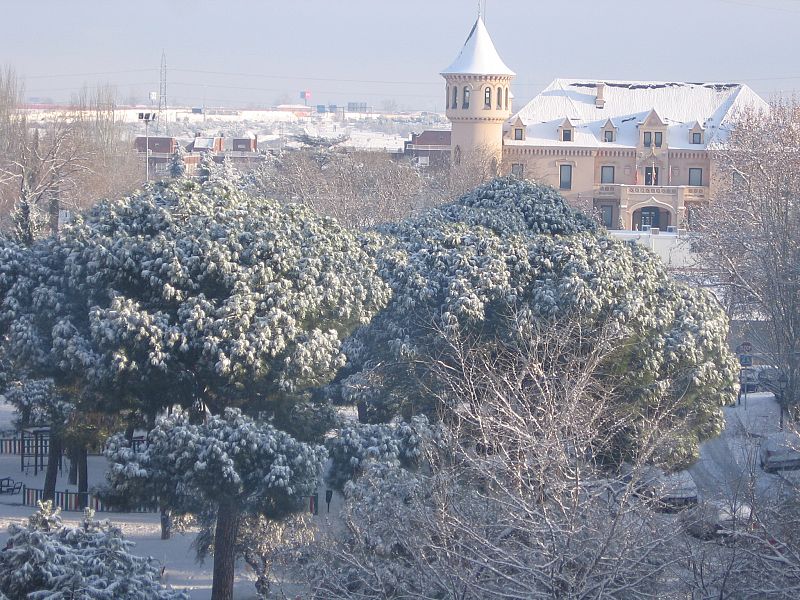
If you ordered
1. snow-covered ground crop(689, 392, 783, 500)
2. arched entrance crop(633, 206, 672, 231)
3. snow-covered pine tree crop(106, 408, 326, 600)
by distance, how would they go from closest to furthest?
snow-covered pine tree crop(106, 408, 326, 600) < snow-covered ground crop(689, 392, 783, 500) < arched entrance crop(633, 206, 672, 231)

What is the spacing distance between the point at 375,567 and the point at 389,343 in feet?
27.7

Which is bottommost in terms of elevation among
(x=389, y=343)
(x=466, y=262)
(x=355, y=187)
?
(x=389, y=343)

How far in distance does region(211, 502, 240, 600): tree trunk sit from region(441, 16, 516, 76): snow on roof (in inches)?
1869

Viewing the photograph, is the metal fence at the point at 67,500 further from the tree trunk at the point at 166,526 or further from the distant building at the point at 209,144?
the distant building at the point at 209,144

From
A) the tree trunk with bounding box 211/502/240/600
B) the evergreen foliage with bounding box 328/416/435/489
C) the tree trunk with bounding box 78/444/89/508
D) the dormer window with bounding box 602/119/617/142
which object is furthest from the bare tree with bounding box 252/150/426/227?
the tree trunk with bounding box 211/502/240/600

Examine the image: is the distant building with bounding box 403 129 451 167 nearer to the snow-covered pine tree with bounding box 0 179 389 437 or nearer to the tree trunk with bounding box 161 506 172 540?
the tree trunk with bounding box 161 506 172 540

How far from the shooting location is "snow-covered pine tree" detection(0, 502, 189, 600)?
1223 cm

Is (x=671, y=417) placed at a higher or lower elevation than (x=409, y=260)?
lower

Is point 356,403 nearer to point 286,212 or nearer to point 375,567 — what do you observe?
point 286,212

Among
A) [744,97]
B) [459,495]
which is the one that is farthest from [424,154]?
[459,495]

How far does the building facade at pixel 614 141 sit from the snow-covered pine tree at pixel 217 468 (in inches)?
1760

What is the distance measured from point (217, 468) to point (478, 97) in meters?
47.5

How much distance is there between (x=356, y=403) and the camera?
1988 centimetres

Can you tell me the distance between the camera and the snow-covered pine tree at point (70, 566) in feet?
40.1
